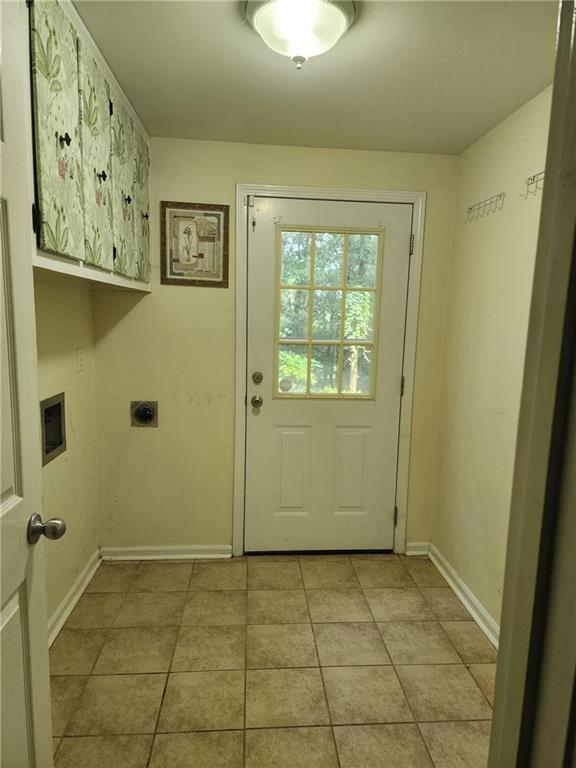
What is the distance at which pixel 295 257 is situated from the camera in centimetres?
241

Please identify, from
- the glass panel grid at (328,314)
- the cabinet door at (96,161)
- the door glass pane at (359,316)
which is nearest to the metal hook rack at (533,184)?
the glass panel grid at (328,314)

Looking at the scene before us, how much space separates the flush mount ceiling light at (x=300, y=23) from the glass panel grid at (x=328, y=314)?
3.39 ft

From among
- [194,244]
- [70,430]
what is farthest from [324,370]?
[70,430]

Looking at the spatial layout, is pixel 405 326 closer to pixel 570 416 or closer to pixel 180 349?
pixel 180 349

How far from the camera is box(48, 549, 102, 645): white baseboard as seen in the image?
1.90 meters

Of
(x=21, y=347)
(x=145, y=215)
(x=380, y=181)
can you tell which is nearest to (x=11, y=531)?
(x=21, y=347)

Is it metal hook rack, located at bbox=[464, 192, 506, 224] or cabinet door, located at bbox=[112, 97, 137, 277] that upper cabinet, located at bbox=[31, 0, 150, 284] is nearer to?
cabinet door, located at bbox=[112, 97, 137, 277]

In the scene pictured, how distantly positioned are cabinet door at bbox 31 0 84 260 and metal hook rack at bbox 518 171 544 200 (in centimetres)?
170

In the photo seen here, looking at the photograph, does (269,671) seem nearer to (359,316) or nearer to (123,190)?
(359,316)

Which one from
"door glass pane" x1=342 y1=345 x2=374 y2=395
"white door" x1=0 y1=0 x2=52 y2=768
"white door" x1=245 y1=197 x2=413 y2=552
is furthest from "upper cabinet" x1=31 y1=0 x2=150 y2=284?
"door glass pane" x1=342 y1=345 x2=374 y2=395

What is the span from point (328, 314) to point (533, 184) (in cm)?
112

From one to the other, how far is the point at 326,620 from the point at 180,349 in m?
1.59

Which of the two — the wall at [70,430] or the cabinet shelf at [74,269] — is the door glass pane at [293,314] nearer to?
the cabinet shelf at [74,269]

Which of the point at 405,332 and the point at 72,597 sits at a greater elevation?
the point at 405,332
